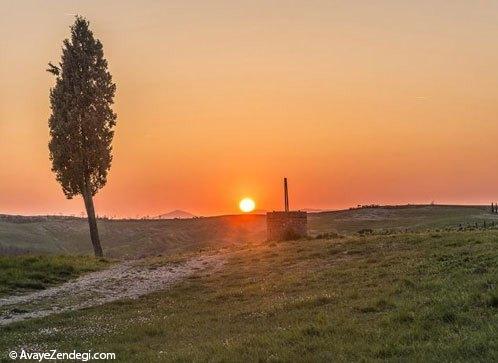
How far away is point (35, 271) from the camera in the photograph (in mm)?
28562

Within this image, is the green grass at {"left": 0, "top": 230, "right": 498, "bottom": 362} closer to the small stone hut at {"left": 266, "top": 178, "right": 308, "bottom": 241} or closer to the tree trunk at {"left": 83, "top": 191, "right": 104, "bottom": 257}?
the small stone hut at {"left": 266, "top": 178, "right": 308, "bottom": 241}

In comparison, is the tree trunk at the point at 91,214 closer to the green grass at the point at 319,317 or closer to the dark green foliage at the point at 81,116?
the dark green foliage at the point at 81,116

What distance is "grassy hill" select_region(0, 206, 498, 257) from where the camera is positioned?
2628 inches

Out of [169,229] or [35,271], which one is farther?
[169,229]

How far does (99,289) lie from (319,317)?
14.2 m

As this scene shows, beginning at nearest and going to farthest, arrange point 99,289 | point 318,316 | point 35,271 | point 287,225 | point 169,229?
point 318,316
point 99,289
point 35,271
point 287,225
point 169,229

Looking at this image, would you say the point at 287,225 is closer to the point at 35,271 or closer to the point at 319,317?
the point at 35,271

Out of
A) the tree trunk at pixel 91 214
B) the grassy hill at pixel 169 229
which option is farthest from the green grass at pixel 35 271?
the grassy hill at pixel 169 229

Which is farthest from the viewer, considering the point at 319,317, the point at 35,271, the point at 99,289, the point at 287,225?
the point at 287,225

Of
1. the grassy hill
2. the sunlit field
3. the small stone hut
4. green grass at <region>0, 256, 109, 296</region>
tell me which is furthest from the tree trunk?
the sunlit field

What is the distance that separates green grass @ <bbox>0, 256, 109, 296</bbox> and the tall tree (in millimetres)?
11012

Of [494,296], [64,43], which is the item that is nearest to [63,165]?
[64,43]

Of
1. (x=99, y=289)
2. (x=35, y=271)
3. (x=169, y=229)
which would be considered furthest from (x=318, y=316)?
(x=169, y=229)

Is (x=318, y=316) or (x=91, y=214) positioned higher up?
(x=91, y=214)
